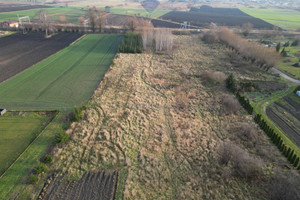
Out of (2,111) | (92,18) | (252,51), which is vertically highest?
(92,18)

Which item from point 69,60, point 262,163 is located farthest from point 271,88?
point 69,60

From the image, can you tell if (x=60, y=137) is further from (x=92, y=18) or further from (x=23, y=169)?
(x=92, y=18)

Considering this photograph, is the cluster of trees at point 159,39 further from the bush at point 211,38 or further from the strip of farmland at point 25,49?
the strip of farmland at point 25,49

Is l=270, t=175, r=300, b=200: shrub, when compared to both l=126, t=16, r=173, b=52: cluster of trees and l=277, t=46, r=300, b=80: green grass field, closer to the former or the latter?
l=277, t=46, r=300, b=80: green grass field

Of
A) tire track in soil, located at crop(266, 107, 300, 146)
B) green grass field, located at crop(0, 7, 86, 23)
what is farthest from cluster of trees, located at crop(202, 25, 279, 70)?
green grass field, located at crop(0, 7, 86, 23)

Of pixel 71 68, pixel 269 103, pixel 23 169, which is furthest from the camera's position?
pixel 71 68

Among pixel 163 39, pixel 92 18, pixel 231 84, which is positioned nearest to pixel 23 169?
pixel 231 84

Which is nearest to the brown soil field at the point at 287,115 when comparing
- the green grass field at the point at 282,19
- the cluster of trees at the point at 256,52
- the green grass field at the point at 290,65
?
the cluster of trees at the point at 256,52
